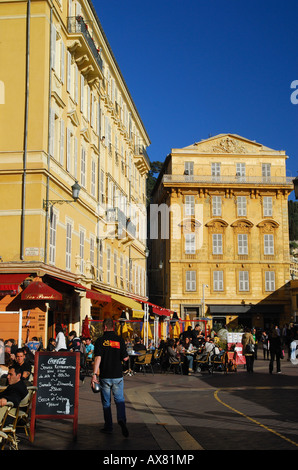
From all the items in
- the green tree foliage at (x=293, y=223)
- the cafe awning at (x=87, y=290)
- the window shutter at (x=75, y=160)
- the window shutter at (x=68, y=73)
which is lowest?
the cafe awning at (x=87, y=290)

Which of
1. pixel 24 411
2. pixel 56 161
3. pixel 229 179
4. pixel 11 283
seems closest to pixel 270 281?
pixel 229 179

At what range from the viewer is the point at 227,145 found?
54.9 metres

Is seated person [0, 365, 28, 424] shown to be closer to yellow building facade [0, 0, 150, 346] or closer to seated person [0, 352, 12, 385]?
seated person [0, 352, 12, 385]

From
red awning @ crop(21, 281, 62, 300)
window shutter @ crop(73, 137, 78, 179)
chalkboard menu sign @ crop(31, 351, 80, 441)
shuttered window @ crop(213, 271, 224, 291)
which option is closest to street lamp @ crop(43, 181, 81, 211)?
red awning @ crop(21, 281, 62, 300)

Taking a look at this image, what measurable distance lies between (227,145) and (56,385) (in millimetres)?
48400

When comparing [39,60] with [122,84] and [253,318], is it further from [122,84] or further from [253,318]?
[253,318]

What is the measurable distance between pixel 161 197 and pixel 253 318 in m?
15.0

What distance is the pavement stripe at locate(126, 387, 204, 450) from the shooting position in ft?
25.3

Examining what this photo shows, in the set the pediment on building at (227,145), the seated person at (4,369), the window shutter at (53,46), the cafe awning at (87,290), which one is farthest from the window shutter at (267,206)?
the seated person at (4,369)

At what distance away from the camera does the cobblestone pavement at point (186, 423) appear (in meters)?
7.63

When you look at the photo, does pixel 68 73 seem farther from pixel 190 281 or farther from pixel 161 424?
pixel 190 281

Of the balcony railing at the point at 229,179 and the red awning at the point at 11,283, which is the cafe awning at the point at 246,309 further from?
the red awning at the point at 11,283
